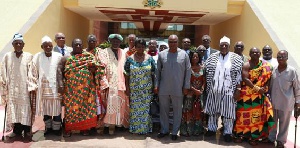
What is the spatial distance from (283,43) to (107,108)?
6.47 m

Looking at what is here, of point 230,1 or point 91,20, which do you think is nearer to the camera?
point 230,1

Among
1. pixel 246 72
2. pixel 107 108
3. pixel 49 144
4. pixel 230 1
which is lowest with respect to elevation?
pixel 49 144

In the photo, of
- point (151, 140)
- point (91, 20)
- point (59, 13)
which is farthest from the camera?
point (91, 20)

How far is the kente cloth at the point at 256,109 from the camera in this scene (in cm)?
450

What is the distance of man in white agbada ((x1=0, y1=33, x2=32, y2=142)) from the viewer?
4.43m

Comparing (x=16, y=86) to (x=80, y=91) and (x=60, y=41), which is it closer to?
(x=80, y=91)

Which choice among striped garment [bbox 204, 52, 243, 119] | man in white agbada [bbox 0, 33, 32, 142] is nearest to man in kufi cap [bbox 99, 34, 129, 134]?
man in white agbada [bbox 0, 33, 32, 142]

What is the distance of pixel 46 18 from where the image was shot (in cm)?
1001

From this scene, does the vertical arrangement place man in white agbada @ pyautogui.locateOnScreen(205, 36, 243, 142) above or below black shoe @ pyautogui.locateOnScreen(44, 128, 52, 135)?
above

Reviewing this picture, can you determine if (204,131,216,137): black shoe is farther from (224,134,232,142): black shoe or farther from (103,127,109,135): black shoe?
(103,127,109,135): black shoe

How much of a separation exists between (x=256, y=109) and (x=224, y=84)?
0.61 metres

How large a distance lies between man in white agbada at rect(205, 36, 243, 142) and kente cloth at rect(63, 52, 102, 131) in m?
1.76

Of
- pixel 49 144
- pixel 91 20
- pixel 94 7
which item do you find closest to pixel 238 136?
pixel 49 144

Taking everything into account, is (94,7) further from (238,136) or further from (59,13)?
(238,136)
